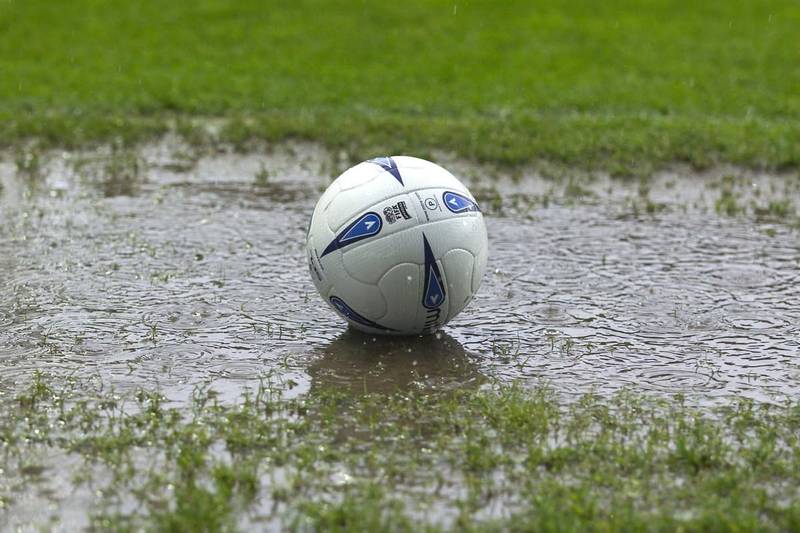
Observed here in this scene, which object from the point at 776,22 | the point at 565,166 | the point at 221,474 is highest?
the point at 776,22

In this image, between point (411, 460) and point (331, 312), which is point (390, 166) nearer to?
point (331, 312)

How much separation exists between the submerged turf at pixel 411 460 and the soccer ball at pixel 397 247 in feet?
2.68

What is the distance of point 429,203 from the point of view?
25.3 ft

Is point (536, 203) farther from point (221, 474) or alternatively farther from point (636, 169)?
point (221, 474)

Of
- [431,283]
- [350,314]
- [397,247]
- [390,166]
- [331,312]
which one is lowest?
[331,312]

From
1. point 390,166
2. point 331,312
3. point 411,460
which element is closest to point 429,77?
point 331,312

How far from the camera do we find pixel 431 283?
7699 millimetres

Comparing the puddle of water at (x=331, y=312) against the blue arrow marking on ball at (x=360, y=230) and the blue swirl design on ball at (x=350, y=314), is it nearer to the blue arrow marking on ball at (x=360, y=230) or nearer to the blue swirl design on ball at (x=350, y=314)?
the blue swirl design on ball at (x=350, y=314)

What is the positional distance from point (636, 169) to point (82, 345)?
706 centimetres

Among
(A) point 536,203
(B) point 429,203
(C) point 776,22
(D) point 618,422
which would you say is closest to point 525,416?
(D) point 618,422

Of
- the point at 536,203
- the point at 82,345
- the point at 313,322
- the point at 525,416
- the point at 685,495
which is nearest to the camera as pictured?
the point at 685,495

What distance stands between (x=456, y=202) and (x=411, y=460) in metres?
2.18

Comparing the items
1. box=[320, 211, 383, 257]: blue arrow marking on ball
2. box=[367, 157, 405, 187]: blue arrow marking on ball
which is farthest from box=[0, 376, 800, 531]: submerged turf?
box=[367, 157, 405, 187]: blue arrow marking on ball

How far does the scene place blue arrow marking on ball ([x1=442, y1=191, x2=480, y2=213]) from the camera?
25.6 ft
